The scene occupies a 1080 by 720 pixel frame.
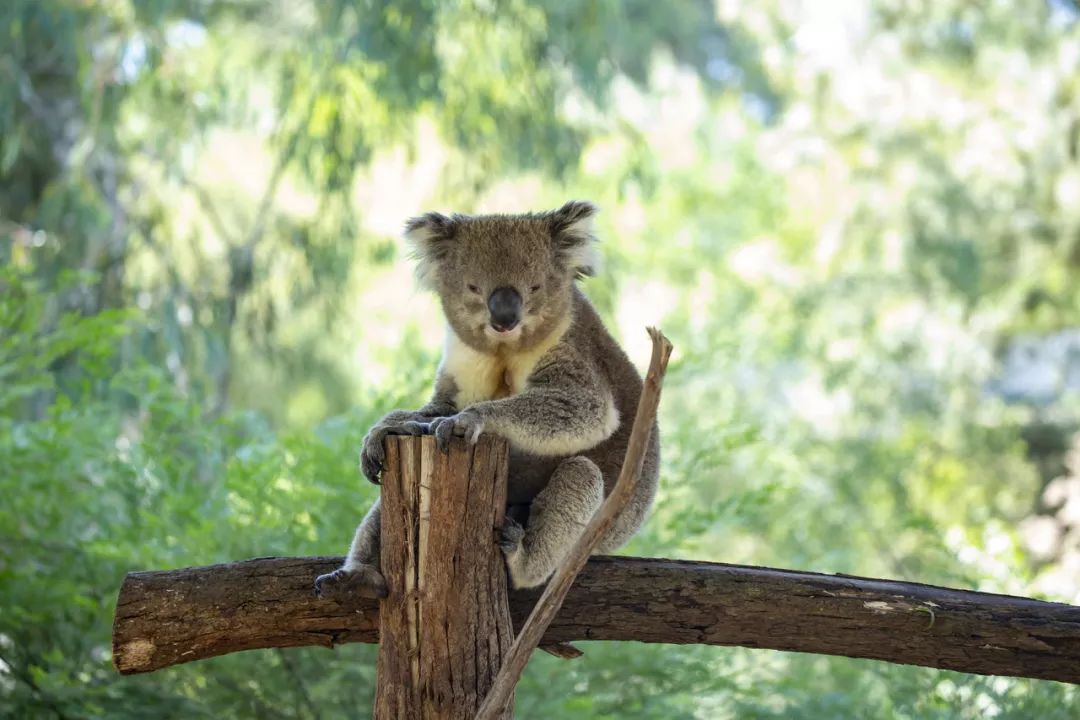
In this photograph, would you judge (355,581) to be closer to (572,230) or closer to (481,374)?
(481,374)

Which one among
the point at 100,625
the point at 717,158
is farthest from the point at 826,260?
the point at 100,625

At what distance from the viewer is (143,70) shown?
7312 mm

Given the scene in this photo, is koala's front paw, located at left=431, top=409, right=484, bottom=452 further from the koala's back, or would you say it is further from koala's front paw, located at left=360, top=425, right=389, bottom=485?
the koala's back

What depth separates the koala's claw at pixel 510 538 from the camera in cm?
282

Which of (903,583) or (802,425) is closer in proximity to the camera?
(903,583)

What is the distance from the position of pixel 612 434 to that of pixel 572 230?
23.0 inches

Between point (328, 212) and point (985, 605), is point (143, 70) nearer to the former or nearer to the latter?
point (328, 212)

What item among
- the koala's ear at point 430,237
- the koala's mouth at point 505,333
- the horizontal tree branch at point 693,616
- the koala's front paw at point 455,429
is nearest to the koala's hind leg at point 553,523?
the horizontal tree branch at point 693,616

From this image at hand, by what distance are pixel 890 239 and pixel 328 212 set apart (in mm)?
4532

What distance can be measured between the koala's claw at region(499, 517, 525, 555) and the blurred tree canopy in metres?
1.57

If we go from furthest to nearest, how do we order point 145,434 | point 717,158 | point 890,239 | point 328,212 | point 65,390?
point 717,158 < point 890,239 < point 328,212 < point 65,390 < point 145,434

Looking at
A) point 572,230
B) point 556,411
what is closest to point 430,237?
point 572,230

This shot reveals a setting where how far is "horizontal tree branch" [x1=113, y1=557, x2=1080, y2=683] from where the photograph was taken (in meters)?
2.78

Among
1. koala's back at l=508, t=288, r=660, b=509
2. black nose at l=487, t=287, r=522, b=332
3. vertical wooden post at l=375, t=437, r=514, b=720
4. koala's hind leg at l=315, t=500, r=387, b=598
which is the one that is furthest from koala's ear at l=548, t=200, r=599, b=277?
koala's hind leg at l=315, t=500, r=387, b=598
